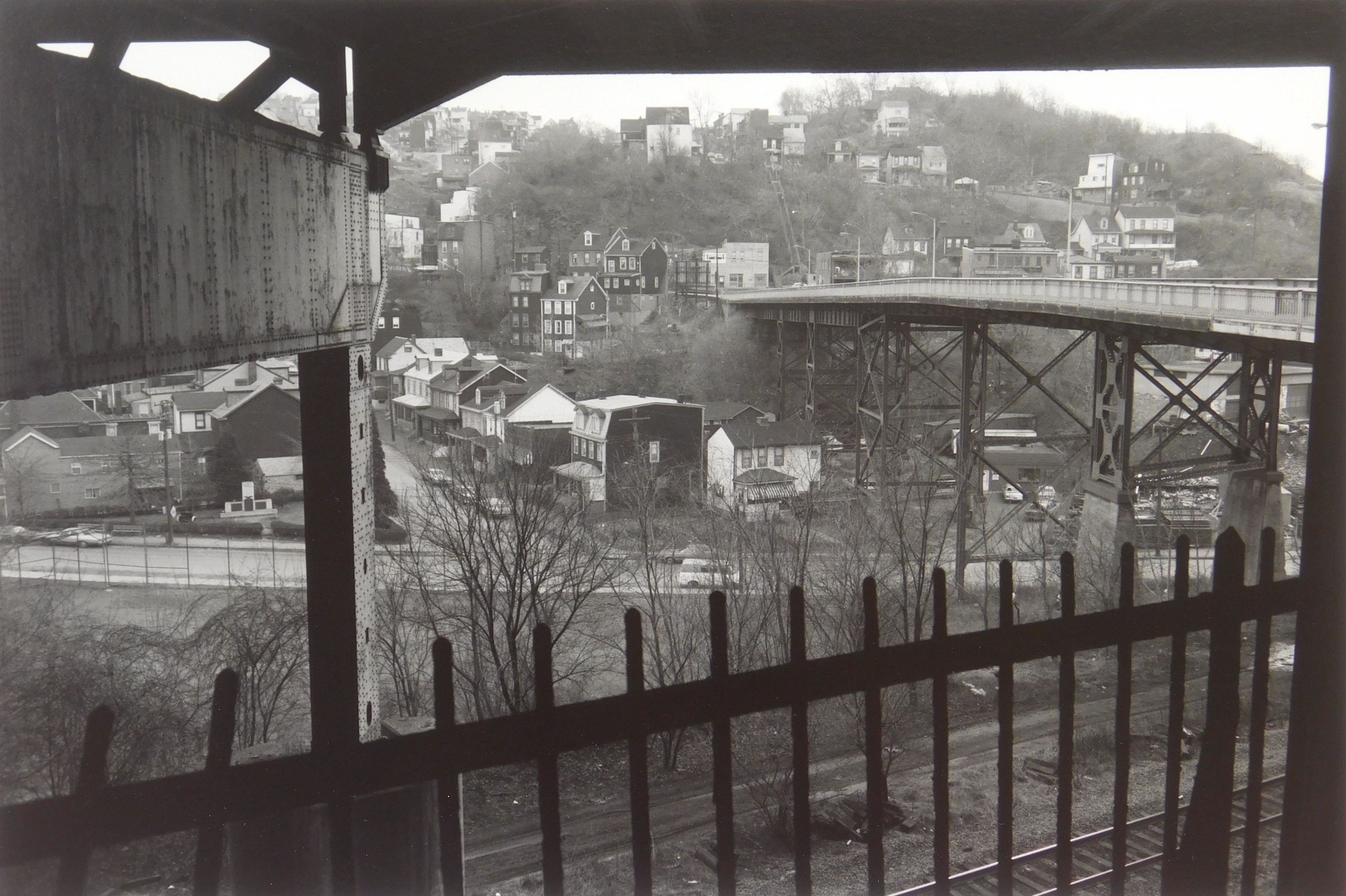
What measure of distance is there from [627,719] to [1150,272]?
31.8 metres

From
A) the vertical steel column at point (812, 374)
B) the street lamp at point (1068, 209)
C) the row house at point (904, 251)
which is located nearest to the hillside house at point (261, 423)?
the vertical steel column at point (812, 374)

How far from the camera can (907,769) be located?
10391mm

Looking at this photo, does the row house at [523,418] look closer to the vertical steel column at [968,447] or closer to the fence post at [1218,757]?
the vertical steel column at [968,447]

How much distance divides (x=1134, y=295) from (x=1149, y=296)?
0.98 ft

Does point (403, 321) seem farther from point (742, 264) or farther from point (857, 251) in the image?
point (857, 251)

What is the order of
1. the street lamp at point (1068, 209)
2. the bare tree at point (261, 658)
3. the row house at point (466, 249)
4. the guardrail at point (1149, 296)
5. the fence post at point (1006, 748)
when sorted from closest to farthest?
1. the fence post at point (1006, 748)
2. the bare tree at point (261, 658)
3. the guardrail at point (1149, 296)
4. the row house at point (466, 249)
5. the street lamp at point (1068, 209)

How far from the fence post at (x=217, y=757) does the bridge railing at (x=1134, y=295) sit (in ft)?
24.1

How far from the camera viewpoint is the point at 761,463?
19844 millimetres

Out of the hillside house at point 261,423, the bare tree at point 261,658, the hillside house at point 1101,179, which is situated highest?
the hillside house at point 1101,179

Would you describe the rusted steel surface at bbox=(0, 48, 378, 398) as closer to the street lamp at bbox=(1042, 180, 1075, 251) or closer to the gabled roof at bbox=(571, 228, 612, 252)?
the gabled roof at bbox=(571, 228, 612, 252)

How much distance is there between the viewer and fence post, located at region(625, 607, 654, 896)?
4.60 feet

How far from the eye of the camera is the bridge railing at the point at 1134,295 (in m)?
11.5

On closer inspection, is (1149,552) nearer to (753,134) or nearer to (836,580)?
(836,580)

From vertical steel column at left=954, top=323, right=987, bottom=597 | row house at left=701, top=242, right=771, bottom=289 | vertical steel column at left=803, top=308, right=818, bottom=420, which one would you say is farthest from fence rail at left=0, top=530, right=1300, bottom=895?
row house at left=701, top=242, right=771, bottom=289
